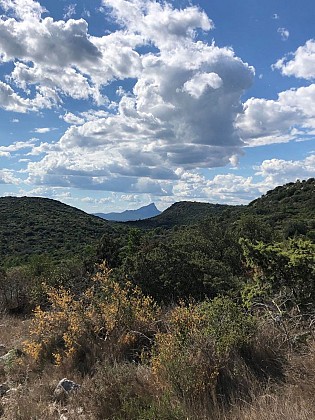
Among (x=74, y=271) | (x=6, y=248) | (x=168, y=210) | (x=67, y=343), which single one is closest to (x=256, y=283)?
(x=67, y=343)

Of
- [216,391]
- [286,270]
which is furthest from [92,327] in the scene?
[286,270]

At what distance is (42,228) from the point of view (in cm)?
8144

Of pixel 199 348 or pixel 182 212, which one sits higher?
pixel 182 212

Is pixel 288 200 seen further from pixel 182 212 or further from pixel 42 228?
pixel 182 212

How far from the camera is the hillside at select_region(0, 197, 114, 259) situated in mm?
64812

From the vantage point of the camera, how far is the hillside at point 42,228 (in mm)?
64812

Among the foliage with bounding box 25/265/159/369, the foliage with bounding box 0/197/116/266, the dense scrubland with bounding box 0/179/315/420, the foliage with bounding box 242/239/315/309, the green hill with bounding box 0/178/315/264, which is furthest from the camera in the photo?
the foliage with bounding box 0/197/116/266

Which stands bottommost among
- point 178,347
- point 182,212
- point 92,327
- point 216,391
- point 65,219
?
point 216,391

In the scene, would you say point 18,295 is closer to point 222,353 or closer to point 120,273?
point 120,273

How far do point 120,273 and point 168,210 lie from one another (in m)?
122

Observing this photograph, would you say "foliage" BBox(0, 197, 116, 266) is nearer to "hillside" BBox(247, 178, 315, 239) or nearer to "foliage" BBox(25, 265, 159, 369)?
"hillside" BBox(247, 178, 315, 239)

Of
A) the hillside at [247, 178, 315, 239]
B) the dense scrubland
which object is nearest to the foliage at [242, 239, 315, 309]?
the dense scrubland

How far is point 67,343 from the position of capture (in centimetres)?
656

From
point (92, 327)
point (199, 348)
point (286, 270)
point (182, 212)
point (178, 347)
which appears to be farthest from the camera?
point (182, 212)
